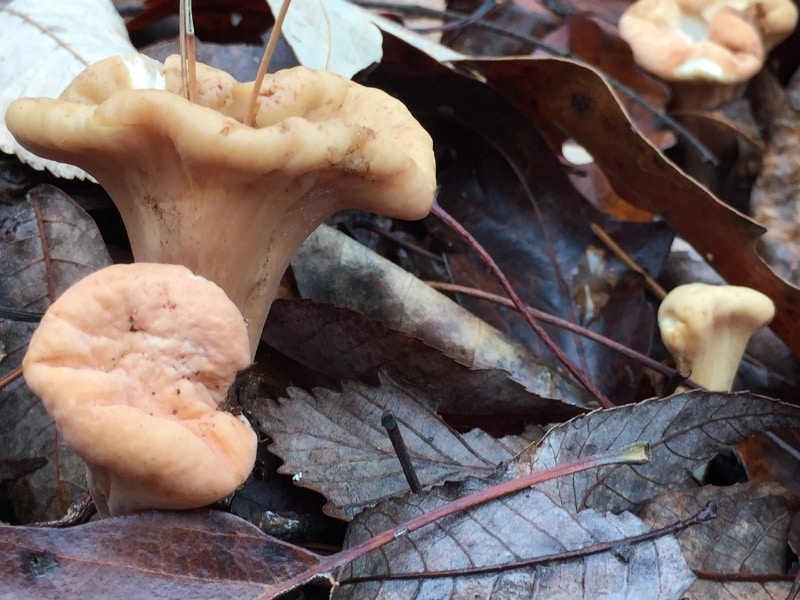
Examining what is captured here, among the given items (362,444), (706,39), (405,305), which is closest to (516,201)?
(405,305)

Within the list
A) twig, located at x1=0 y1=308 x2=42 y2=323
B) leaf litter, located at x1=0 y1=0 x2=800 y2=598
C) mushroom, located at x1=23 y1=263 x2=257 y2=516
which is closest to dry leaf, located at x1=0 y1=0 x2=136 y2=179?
leaf litter, located at x1=0 y1=0 x2=800 y2=598

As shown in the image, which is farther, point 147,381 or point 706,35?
point 706,35

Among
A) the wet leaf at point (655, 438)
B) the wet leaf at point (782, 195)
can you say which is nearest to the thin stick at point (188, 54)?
the wet leaf at point (655, 438)

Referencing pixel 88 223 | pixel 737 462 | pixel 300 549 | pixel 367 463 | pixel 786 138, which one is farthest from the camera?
pixel 786 138

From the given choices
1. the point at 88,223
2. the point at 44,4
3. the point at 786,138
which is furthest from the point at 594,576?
the point at 786,138

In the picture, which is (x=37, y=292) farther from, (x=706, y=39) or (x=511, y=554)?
(x=706, y=39)

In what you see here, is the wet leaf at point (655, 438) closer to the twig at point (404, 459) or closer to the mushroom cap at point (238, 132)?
the twig at point (404, 459)

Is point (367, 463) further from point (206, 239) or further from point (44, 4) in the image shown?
point (44, 4)
